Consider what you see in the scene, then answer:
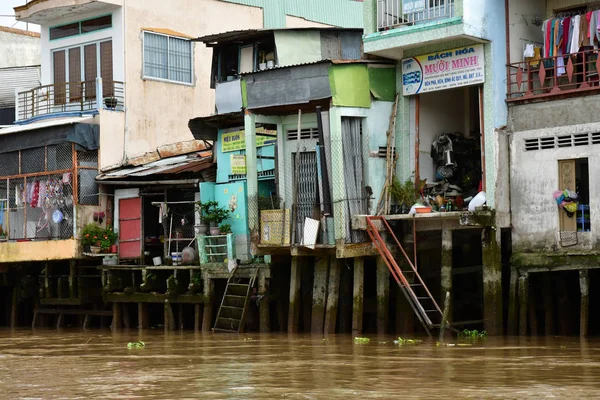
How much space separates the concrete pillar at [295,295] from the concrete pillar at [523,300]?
16.0ft

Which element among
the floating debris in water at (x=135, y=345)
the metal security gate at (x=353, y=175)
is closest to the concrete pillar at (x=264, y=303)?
the metal security gate at (x=353, y=175)

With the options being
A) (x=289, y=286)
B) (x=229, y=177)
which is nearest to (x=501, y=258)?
(x=289, y=286)

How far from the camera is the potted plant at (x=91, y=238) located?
1175 inches

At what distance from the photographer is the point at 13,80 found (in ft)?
119

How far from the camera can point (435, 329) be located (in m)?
22.0

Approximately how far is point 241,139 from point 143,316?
16.1 feet

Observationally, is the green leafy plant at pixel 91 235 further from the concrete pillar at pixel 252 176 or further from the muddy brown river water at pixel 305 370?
the muddy brown river water at pixel 305 370

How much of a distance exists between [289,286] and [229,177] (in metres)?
3.35

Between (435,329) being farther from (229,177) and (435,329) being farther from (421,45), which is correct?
(229,177)

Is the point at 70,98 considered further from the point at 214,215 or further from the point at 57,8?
the point at 214,215

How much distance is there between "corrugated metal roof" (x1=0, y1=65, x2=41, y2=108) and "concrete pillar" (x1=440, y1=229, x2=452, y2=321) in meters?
17.2

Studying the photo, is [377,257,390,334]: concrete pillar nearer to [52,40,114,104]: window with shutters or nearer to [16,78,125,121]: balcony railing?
[16,78,125,121]: balcony railing

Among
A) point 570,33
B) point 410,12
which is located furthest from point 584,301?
point 410,12

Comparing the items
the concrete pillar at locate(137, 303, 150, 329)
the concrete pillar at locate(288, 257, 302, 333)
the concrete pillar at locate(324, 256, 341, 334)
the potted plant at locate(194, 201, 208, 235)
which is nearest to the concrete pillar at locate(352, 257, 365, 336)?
the concrete pillar at locate(324, 256, 341, 334)
